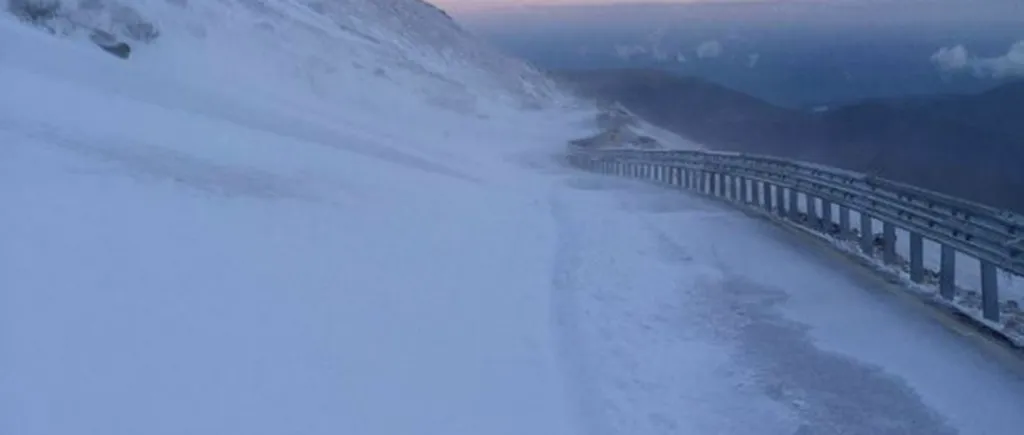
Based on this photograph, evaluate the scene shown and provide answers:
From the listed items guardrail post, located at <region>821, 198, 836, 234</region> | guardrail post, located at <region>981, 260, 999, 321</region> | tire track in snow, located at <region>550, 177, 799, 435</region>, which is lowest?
tire track in snow, located at <region>550, 177, 799, 435</region>

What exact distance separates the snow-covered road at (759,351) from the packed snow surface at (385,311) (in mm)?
37

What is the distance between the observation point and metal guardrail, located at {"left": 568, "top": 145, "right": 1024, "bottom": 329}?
423 inches

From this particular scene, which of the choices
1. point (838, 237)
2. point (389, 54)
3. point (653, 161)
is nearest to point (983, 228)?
point (838, 237)

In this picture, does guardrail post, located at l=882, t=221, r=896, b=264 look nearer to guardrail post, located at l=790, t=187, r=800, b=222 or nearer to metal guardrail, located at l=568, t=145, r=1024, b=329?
metal guardrail, located at l=568, t=145, r=1024, b=329

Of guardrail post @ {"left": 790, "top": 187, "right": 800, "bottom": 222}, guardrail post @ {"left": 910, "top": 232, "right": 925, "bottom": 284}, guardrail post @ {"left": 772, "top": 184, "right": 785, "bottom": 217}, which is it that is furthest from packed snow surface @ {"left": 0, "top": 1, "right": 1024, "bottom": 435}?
guardrail post @ {"left": 772, "top": 184, "right": 785, "bottom": 217}

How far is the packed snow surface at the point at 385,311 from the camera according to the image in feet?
25.8

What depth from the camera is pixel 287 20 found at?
59.0m

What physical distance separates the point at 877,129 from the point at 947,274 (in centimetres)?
6805

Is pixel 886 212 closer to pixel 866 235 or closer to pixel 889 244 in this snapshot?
pixel 889 244

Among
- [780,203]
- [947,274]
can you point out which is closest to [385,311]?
[947,274]

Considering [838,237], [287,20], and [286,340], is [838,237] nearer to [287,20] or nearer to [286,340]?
[286,340]

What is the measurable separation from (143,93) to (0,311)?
1496cm

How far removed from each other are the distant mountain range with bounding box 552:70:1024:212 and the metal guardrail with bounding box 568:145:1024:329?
102 cm

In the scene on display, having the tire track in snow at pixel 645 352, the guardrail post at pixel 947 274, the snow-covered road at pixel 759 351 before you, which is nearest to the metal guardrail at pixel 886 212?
the guardrail post at pixel 947 274
